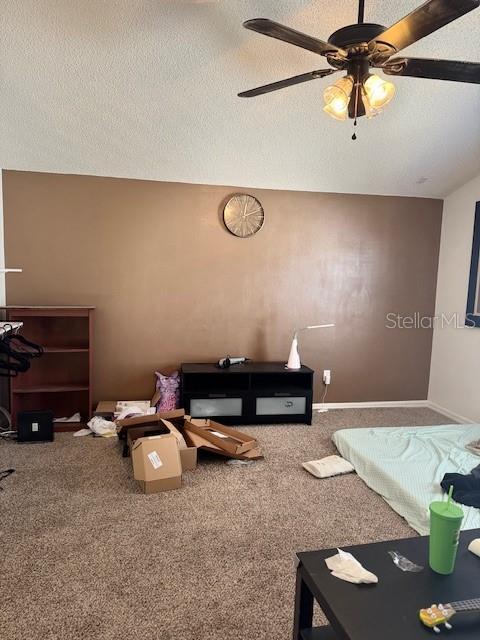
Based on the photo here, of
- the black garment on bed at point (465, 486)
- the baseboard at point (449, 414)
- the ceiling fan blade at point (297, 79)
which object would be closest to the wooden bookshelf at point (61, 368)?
the ceiling fan blade at point (297, 79)

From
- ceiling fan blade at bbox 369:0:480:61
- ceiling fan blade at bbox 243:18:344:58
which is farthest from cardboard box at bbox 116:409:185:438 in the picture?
ceiling fan blade at bbox 369:0:480:61

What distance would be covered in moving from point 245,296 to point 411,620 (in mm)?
3325

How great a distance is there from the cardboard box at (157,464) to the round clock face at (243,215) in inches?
85.7

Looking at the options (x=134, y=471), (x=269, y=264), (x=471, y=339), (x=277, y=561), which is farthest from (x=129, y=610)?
(x=471, y=339)

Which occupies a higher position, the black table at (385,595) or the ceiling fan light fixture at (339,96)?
the ceiling fan light fixture at (339,96)

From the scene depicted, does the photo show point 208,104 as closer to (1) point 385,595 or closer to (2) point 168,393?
(2) point 168,393

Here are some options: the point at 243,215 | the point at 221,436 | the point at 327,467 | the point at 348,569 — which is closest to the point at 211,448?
the point at 221,436

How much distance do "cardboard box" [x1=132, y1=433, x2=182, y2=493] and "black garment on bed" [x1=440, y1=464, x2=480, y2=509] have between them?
158 centimetres

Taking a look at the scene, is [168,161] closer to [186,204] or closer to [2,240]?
[186,204]

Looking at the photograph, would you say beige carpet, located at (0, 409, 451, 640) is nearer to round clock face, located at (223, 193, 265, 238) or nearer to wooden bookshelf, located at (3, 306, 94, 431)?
wooden bookshelf, located at (3, 306, 94, 431)

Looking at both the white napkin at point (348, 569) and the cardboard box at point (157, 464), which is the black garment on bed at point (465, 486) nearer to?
the white napkin at point (348, 569)

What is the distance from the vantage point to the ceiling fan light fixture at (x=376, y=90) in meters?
1.94

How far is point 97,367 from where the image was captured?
157 inches

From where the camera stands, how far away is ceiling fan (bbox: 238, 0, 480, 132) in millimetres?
1496
